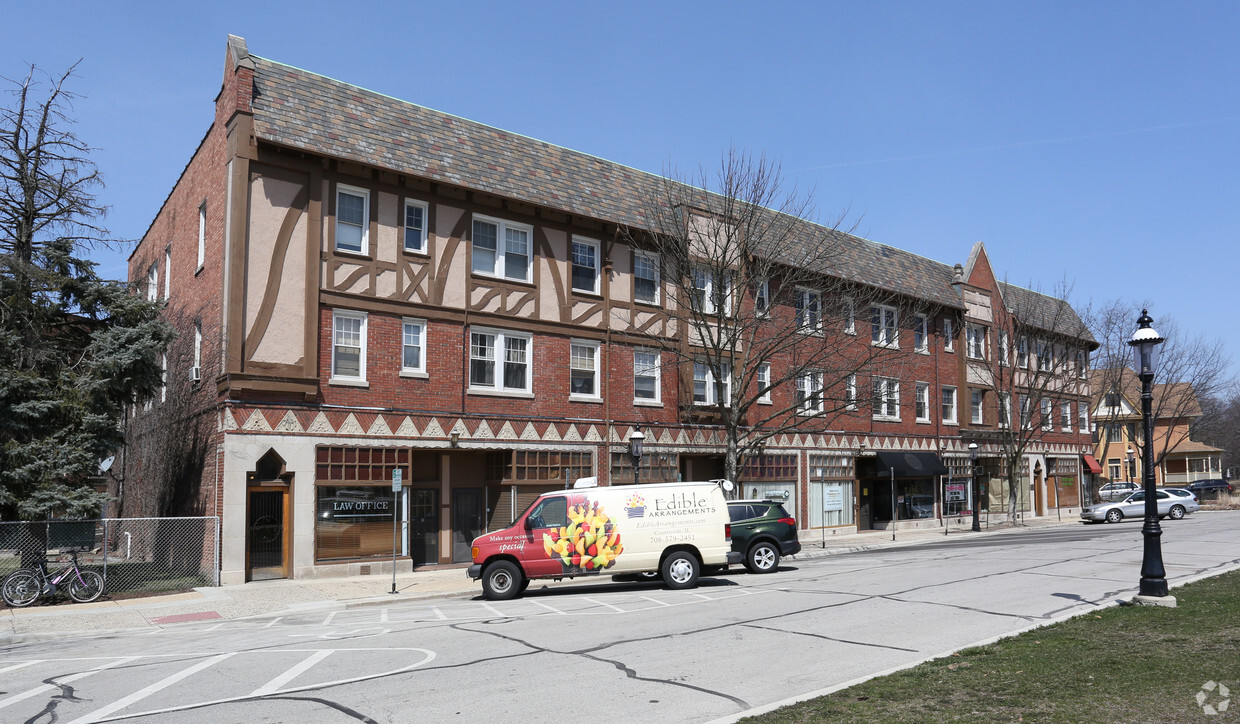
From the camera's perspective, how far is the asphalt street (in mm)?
9008

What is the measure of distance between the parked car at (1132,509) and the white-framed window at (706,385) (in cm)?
2205

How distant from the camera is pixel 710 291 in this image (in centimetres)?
3062

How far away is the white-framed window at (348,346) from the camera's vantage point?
22750 millimetres

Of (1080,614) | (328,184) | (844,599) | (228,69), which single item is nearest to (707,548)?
(844,599)

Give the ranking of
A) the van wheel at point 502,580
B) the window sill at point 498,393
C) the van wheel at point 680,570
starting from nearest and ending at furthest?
1. the van wheel at point 502,580
2. the van wheel at point 680,570
3. the window sill at point 498,393

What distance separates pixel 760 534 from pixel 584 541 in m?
5.65

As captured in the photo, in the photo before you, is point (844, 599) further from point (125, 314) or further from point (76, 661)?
point (125, 314)

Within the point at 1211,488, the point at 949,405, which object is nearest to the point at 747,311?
the point at 949,405

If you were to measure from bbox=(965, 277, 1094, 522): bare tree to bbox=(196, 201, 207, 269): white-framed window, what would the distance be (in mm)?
33457

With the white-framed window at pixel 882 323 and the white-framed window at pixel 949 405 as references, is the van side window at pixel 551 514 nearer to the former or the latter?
the white-framed window at pixel 882 323

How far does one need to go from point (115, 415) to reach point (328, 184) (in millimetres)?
7453

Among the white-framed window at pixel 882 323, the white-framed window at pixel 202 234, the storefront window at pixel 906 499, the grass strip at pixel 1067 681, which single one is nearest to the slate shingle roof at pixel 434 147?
the white-framed window at pixel 202 234

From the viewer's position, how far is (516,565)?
59.7ft

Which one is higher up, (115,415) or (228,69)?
(228,69)
